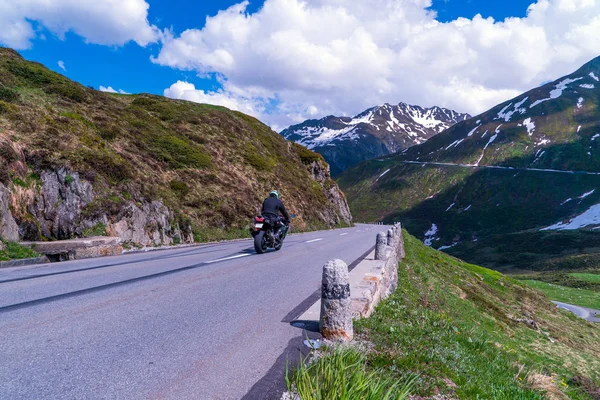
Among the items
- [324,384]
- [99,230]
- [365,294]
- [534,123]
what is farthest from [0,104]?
[534,123]

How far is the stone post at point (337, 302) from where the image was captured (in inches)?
183

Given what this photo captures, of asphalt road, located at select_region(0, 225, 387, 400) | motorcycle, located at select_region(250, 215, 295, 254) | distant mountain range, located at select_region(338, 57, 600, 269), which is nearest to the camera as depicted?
asphalt road, located at select_region(0, 225, 387, 400)

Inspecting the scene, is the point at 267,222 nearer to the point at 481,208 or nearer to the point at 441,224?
the point at 441,224

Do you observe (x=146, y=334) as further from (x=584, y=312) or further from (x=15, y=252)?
(x=584, y=312)

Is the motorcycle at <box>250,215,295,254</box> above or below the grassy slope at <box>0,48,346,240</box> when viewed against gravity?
below

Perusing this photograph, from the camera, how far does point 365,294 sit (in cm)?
633

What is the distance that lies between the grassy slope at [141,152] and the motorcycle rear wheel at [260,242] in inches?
300

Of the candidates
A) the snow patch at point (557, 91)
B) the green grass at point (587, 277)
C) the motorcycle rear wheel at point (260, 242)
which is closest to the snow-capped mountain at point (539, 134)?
the snow patch at point (557, 91)

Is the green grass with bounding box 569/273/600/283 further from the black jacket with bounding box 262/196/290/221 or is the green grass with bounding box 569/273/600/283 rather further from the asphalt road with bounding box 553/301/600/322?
the black jacket with bounding box 262/196/290/221

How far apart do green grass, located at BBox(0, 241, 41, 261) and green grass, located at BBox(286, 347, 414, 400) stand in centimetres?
1092

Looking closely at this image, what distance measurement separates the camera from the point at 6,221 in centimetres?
1188

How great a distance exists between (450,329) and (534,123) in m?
194

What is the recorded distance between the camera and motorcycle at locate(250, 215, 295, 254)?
13.3 meters

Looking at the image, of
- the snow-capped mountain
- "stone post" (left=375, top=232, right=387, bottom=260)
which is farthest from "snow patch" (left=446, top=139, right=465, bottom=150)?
"stone post" (left=375, top=232, right=387, bottom=260)
